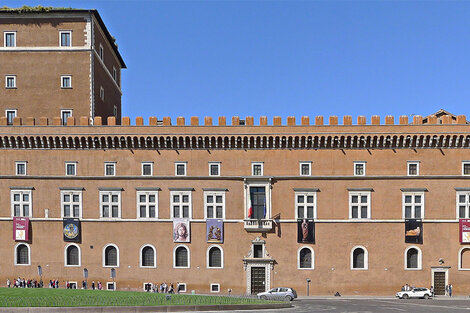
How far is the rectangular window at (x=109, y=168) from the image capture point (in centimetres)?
4125

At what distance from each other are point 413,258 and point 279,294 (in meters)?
11.9

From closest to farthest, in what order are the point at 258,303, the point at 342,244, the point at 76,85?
1. the point at 258,303
2. the point at 342,244
3. the point at 76,85

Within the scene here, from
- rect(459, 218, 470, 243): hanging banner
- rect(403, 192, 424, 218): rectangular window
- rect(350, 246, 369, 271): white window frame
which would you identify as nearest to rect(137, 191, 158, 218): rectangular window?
rect(350, 246, 369, 271): white window frame

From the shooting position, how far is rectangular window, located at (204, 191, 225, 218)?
40.6 meters

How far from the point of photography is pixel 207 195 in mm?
40688

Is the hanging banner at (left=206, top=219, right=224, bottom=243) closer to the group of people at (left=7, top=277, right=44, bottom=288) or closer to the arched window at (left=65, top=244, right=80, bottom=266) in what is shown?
the arched window at (left=65, top=244, right=80, bottom=266)

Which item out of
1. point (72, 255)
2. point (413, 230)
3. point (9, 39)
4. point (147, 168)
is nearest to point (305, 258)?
point (413, 230)

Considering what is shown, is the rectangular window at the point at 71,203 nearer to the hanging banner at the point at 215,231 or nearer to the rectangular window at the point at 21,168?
the rectangular window at the point at 21,168

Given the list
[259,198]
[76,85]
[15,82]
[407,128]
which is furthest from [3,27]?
[407,128]

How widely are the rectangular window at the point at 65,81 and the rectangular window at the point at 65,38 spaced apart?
294 cm

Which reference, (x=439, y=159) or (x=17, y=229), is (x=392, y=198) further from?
(x=17, y=229)

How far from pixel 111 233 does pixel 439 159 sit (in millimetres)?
28343

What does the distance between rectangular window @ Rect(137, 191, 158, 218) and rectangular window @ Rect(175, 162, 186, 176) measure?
2509 millimetres

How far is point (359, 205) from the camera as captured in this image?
1582 inches
